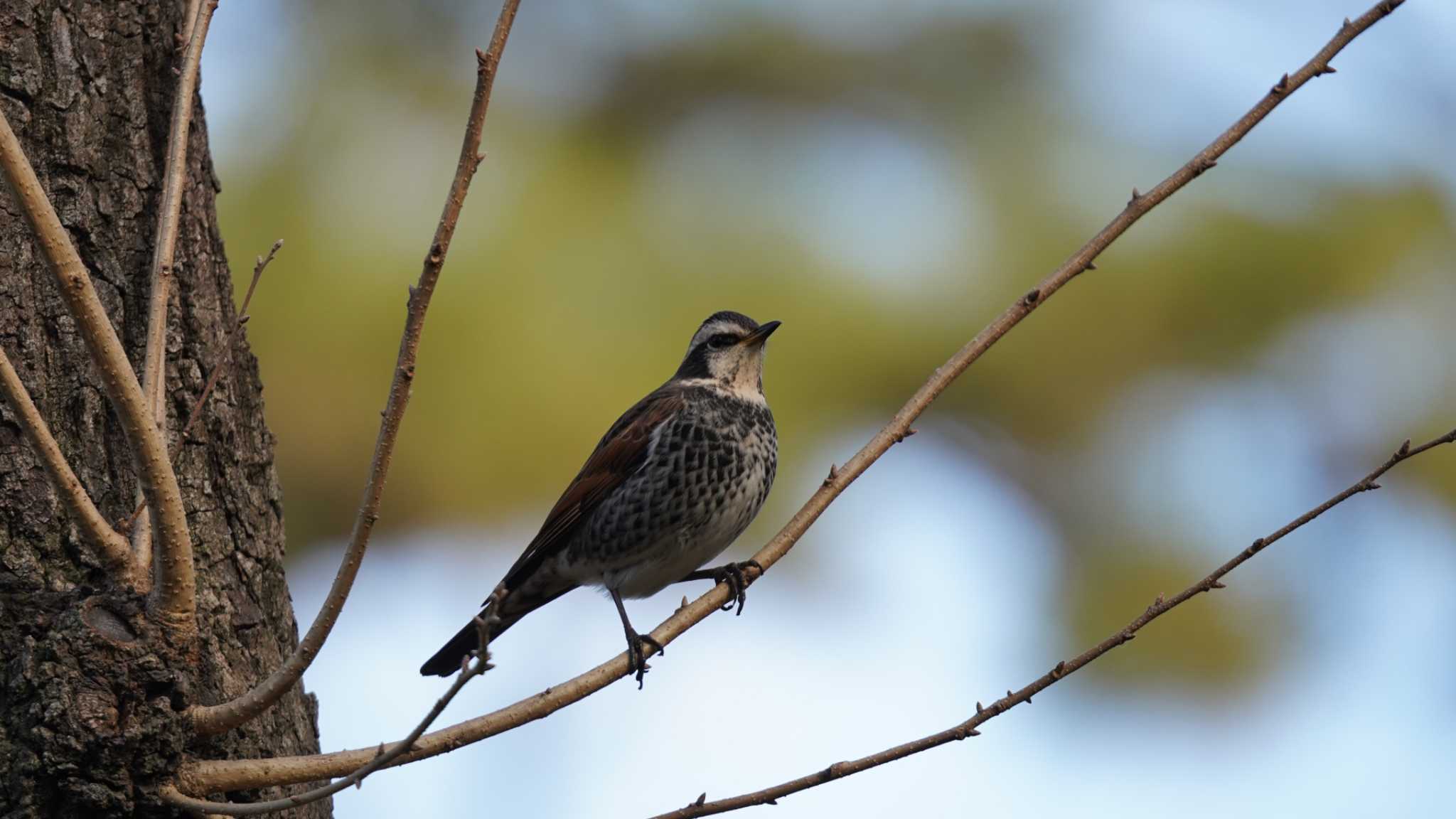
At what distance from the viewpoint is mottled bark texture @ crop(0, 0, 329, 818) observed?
1.90 meters

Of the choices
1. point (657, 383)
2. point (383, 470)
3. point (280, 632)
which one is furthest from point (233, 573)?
point (657, 383)

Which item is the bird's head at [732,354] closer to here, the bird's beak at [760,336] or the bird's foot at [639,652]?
the bird's beak at [760,336]

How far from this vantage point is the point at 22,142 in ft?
7.70

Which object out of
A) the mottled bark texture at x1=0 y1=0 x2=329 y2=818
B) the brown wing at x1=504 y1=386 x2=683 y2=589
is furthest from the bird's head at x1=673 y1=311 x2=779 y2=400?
the mottled bark texture at x1=0 y1=0 x2=329 y2=818

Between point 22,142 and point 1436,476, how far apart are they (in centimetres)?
483

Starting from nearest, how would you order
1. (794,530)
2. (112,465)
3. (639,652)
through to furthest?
(112,465)
(794,530)
(639,652)

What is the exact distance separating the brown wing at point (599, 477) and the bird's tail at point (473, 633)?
0.08 metres

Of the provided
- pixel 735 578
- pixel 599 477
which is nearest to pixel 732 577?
pixel 735 578

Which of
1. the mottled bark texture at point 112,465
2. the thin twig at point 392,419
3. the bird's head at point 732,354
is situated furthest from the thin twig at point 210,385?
the bird's head at point 732,354

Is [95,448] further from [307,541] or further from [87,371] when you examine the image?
[307,541]

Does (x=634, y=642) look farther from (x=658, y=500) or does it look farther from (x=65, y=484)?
(x=65, y=484)

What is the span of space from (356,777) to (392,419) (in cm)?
46

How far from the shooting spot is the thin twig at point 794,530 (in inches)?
77.1

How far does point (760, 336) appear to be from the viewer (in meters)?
3.98
